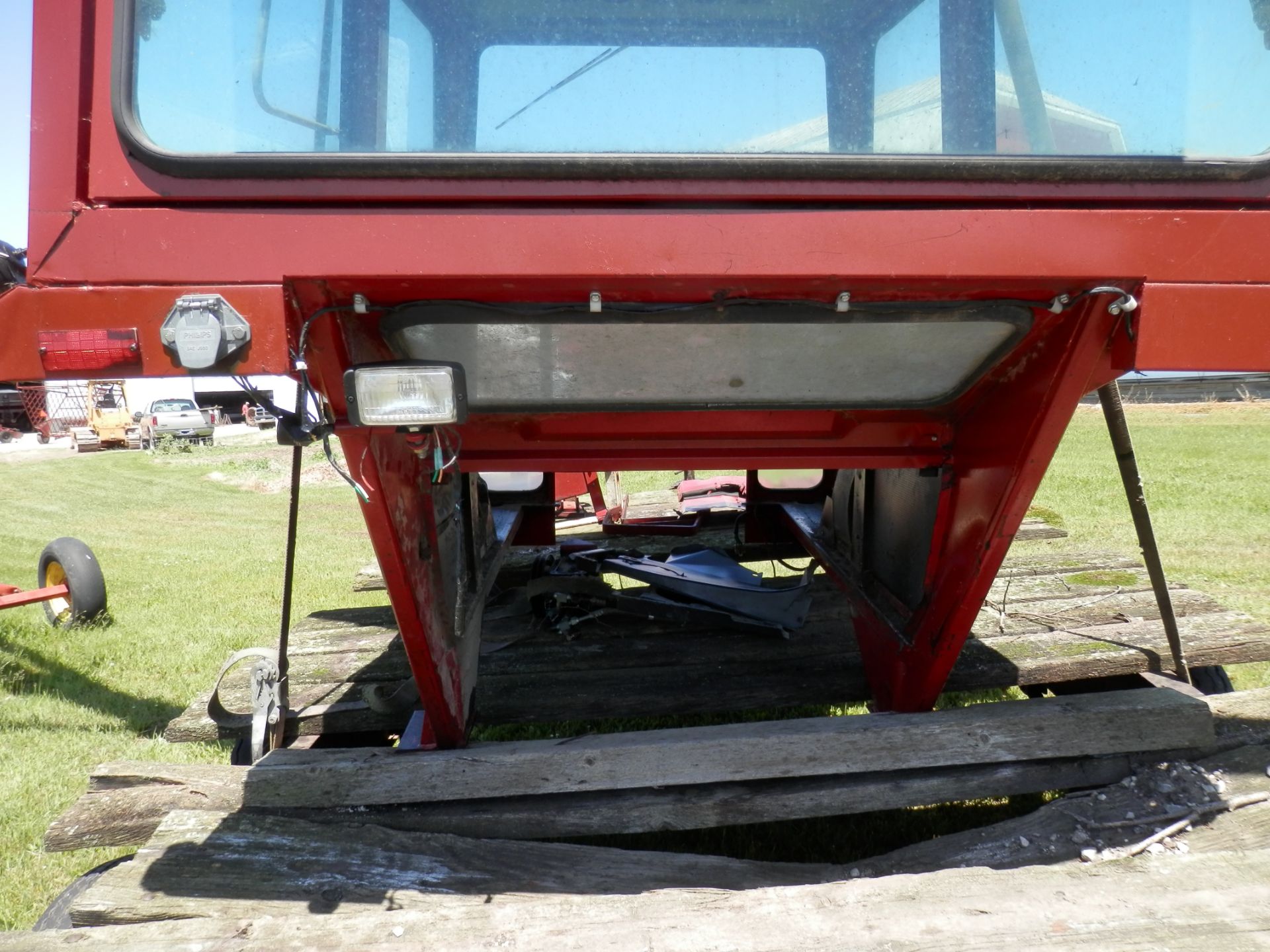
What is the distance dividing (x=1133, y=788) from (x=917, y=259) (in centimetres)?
144

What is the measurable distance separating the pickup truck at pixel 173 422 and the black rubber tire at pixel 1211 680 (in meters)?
23.5

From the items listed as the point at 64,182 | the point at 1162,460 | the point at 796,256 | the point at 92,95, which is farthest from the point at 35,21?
the point at 1162,460

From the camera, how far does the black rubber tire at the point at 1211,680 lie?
2.84 meters

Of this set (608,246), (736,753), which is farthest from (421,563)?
(608,246)

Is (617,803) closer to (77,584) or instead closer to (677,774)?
(677,774)

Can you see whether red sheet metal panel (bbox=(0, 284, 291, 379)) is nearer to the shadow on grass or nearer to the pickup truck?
the shadow on grass

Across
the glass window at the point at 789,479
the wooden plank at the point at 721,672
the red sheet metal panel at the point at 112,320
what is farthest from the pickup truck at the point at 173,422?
the red sheet metal panel at the point at 112,320

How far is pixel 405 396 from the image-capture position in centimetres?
160

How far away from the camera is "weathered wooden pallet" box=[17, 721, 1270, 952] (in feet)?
5.23

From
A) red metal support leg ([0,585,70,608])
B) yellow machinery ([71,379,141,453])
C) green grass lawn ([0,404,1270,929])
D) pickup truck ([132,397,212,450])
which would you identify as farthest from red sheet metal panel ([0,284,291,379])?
yellow machinery ([71,379,141,453])

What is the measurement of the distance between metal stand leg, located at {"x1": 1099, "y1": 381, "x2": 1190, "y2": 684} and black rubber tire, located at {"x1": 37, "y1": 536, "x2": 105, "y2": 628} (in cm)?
507

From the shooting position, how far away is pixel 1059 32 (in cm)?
165

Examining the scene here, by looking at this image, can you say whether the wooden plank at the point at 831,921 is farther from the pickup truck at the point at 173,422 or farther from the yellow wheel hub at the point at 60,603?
the pickup truck at the point at 173,422

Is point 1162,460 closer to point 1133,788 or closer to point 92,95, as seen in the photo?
point 1133,788
